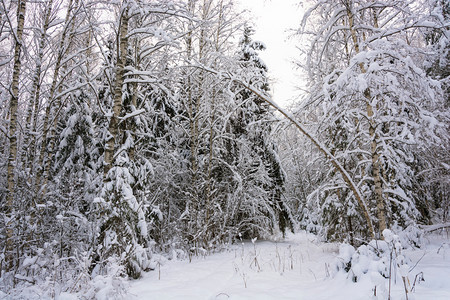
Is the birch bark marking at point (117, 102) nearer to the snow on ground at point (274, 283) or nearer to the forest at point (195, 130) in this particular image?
the forest at point (195, 130)

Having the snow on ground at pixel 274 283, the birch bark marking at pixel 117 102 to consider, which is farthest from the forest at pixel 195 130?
the snow on ground at pixel 274 283

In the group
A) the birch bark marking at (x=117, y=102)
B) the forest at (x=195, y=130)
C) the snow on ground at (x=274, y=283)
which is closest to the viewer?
the snow on ground at (x=274, y=283)

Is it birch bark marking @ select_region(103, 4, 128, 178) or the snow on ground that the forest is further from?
the snow on ground

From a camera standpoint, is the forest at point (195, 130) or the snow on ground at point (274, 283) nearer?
the snow on ground at point (274, 283)

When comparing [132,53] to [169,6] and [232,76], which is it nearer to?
[169,6]

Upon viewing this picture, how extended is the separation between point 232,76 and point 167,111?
18.9 ft

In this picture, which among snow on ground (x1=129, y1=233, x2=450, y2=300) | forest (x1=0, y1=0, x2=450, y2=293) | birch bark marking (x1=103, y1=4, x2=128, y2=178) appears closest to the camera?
snow on ground (x1=129, y1=233, x2=450, y2=300)

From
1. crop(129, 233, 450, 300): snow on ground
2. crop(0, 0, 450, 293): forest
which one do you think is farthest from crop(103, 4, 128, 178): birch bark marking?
crop(129, 233, 450, 300): snow on ground

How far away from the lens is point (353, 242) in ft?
20.5

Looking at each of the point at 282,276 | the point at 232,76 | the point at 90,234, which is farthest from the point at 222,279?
the point at 232,76

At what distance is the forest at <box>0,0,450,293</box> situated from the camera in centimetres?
392

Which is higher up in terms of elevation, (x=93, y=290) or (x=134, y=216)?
(x=134, y=216)

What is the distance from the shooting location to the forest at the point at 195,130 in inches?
154

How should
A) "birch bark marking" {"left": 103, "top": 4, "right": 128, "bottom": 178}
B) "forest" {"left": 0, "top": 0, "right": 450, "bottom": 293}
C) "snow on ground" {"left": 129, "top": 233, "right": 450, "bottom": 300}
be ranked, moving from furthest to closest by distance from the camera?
"birch bark marking" {"left": 103, "top": 4, "right": 128, "bottom": 178} < "forest" {"left": 0, "top": 0, "right": 450, "bottom": 293} < "snow on ground" {"left": 129, "top": 233, "right": 450, "bottom": 300}
